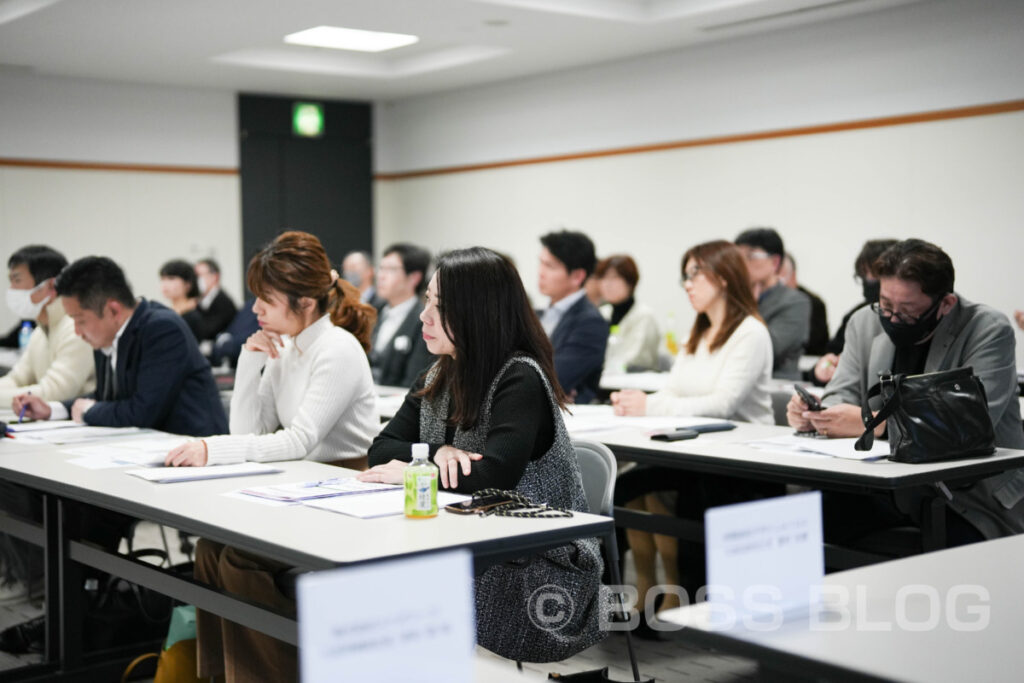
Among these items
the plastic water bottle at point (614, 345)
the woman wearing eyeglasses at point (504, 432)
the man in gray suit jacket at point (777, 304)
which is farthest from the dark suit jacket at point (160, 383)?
the plastic water bottle at point (614, 345)

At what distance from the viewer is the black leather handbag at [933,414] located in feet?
9.70

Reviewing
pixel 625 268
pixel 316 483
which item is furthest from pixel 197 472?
pixel 625 268

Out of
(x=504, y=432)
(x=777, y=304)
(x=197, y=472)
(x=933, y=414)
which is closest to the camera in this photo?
(x=504, y=432)

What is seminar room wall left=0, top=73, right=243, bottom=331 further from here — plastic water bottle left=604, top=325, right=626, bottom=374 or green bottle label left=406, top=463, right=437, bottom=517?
green bottle label left=406, top=463, right=437, bottom=517

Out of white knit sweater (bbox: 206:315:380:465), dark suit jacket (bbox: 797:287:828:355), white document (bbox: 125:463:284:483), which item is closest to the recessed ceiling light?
dark suit jacket (bbox: 797:287:828:355)

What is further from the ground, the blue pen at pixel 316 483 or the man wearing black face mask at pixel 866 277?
the man wearing black face mask at pixel 866 277

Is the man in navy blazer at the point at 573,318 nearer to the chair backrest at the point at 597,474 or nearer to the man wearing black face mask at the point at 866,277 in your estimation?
the man wearing black face mask at the point at 866,277

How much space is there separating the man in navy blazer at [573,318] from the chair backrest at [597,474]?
5.62ft

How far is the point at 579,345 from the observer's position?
4703mm

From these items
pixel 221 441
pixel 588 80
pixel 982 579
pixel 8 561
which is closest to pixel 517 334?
pixel 221 441

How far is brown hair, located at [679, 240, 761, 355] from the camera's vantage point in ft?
13.5

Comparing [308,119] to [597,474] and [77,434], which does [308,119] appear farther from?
[597,474]

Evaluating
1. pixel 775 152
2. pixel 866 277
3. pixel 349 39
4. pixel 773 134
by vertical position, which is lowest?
pixel 866 277

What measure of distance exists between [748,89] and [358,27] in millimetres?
2759
